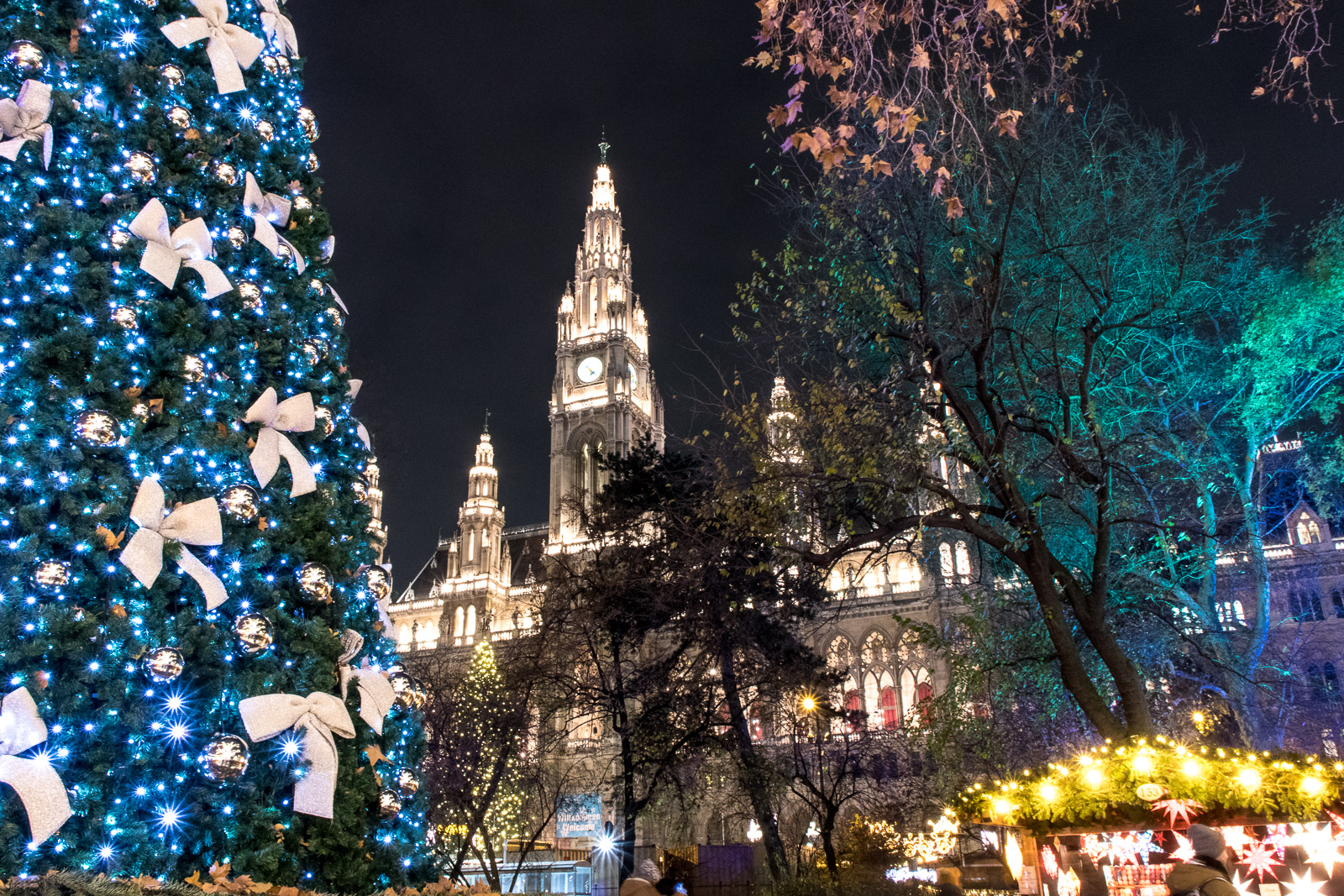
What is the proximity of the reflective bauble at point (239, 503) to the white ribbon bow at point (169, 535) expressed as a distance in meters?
0.09

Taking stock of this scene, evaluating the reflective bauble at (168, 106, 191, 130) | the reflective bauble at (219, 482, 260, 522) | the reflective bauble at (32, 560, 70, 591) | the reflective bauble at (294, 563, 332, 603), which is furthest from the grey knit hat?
the reflective bauble at (168, 106, 191, 130)

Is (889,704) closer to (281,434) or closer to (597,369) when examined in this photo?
(597,369)

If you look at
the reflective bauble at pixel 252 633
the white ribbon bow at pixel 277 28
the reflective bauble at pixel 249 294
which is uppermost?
the white ribbon bow at pixel 277 28

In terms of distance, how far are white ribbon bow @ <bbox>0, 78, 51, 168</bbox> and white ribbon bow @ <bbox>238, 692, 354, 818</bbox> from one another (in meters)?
3.23

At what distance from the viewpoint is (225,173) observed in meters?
5.38

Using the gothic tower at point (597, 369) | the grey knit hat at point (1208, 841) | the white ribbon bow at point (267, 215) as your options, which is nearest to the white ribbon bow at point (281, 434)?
the white ribbon bow at point (267, 215)

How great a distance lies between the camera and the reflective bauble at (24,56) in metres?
4.71

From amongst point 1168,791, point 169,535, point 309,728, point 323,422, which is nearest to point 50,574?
point 169,535

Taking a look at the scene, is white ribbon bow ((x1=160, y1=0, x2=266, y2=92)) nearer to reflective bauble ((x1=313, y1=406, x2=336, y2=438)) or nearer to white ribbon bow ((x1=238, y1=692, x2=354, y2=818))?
reflective bauble ((x1=313, y1=406, x2=336, y2=438))

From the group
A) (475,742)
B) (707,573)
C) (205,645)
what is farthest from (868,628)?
(205,645)

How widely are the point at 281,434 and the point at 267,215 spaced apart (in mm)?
1654

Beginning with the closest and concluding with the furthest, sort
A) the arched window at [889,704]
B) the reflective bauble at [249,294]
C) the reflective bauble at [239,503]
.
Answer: the reflective bauble at [239,503]
the reflective bauble at [249,294]
the arched window at [889,704]

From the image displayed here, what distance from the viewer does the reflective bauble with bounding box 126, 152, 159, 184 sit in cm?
493

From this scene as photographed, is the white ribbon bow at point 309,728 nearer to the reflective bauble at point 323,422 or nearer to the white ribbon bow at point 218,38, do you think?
the reflective bauble at point 323,422
